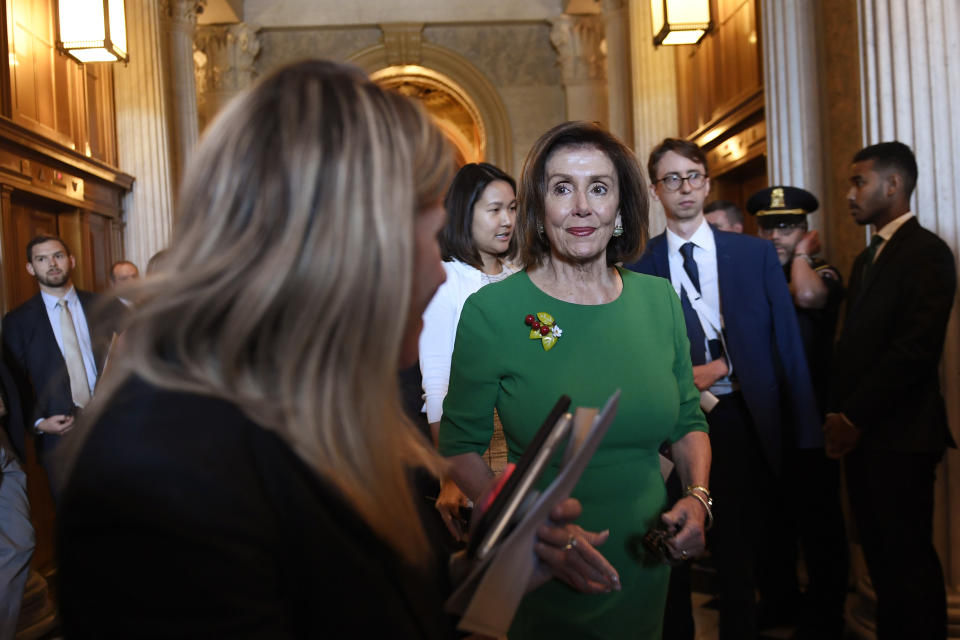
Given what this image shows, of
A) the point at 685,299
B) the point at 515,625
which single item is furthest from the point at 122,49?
the point at 515,625

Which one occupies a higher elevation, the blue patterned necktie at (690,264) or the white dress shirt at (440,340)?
the blue patterned necktie at (690,264)

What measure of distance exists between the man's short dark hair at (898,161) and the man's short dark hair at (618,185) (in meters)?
1.72

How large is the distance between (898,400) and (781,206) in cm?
157

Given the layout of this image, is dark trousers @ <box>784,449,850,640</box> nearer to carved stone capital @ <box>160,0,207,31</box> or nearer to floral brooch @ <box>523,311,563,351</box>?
floral brooch @ <box>523,311,563,351</box>

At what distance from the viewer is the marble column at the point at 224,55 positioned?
14352 millimetres

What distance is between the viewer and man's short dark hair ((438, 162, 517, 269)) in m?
3.39

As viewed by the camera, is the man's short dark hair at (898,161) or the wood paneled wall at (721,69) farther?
the wood paneled wall at (721,69)

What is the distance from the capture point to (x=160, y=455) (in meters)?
0.82

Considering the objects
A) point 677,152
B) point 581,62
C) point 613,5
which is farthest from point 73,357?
point 581,62

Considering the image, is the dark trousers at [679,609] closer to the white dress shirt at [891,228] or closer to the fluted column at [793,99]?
the white dress shirt at [891,228]

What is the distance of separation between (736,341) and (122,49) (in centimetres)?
614

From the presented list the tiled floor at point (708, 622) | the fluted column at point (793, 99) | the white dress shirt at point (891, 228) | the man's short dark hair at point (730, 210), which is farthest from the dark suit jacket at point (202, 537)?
the man's short dark hair at point (730, 210)

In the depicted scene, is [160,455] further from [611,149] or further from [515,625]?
[611,149]

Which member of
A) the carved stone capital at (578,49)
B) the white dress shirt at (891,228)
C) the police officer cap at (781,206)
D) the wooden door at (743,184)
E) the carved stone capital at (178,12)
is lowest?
the white dress shirt at (891,228)
